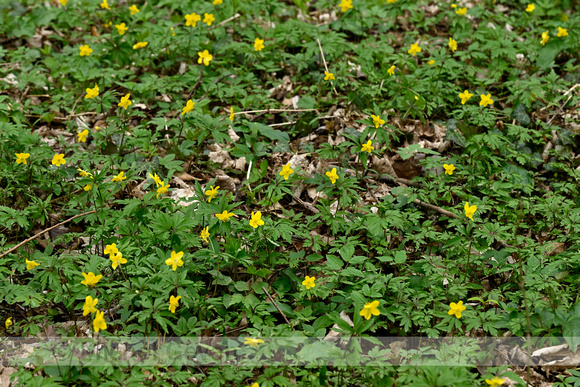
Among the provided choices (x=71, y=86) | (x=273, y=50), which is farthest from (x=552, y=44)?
(x=71, y=86)

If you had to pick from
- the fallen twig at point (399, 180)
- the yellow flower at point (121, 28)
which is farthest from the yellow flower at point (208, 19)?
the fallen twig at point (399, 180)

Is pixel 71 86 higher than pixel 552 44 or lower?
lower

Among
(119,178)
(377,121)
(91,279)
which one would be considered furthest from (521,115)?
(91,279)

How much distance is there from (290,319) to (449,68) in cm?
275

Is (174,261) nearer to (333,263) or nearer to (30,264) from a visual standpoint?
(30,264)

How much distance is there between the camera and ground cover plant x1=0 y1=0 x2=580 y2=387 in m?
2.65

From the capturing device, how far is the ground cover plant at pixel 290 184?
2.65 metres

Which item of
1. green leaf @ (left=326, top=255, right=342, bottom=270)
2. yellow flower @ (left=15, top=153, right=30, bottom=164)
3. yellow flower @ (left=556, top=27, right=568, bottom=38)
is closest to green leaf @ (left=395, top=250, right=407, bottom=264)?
green leaf @ (left=326, top=255, right=342, bottom=270)

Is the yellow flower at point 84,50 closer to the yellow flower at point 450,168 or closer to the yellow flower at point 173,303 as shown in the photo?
the yellow flower at point 173,303

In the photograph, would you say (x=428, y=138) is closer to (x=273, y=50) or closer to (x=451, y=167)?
(x=451, y=167)

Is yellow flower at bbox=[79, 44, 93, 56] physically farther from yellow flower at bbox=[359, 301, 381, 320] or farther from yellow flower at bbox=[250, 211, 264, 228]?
yellow flower at bbox=[359, 301, 381, 320]

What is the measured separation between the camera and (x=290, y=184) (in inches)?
127

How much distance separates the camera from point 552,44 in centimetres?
474

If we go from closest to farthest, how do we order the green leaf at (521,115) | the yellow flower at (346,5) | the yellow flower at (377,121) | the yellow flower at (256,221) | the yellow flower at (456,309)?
the yellow flower at (456,309)
the yellow flower at (256,221)
the yellow flower at (377,121)
the green leaf at (521,115)
the yellow flower at (346,5)
